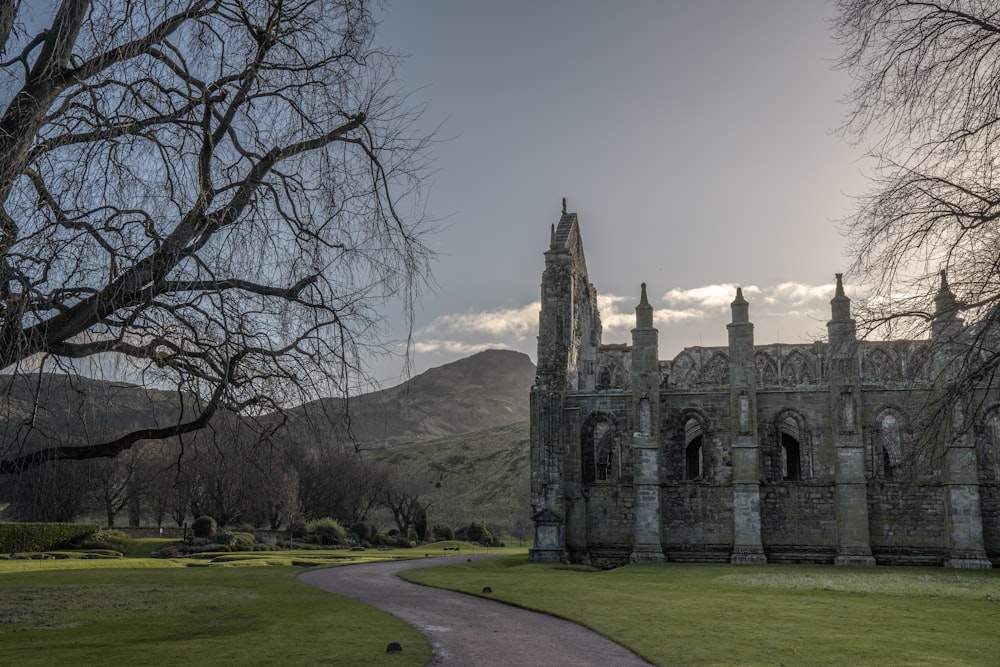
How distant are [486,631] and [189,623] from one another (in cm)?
545

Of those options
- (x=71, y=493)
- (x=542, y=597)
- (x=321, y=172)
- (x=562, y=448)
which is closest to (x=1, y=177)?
(x=321, y=172)

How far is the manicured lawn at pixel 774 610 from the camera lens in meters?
12.7

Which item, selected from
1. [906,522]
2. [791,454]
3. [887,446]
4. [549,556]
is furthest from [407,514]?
[906,522]

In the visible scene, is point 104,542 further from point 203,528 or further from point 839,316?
point 839,316

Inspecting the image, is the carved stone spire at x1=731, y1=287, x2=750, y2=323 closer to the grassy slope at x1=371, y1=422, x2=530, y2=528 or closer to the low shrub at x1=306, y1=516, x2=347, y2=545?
the low shrub at x1=306, y1=516, x2=347, y2=545

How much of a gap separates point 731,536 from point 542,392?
10.1 m

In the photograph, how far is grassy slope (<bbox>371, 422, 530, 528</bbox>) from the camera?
297 feet

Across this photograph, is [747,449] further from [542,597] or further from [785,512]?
[542,597]

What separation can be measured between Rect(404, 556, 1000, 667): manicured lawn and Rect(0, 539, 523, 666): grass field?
4.23m

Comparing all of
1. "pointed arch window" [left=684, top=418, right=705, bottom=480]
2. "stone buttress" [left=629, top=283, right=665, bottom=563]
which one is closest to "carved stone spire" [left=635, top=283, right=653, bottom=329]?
"stone buttress" [left=629, top=283, right=665, bottom=563]

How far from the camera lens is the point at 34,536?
43.6 m

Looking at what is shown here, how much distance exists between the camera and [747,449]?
35.6m

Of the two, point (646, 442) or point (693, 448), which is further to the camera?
point (693, 448)

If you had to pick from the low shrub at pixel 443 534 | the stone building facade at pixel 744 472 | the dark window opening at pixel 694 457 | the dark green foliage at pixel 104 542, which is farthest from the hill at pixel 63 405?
the low shrub at pixel 443 534
